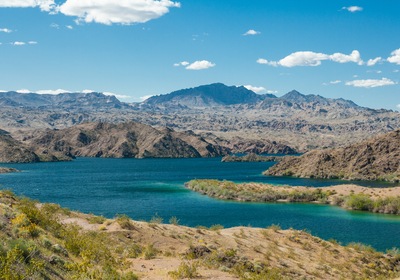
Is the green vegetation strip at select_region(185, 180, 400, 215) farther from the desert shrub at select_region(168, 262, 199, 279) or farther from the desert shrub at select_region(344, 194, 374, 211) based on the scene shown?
the desert shrub at select_region(168, 262, 199, 279)

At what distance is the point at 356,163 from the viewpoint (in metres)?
157

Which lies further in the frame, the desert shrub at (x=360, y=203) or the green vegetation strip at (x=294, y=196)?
the desert shrub at (x=360, y=203)

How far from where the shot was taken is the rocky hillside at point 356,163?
150 m

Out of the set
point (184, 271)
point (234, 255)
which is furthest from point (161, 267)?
point (234, 255)

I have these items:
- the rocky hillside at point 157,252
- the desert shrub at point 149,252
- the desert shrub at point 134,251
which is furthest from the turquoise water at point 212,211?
the desert shrub at point 134,251

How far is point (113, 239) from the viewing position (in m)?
32.5

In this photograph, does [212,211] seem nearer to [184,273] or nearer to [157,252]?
[157,252]

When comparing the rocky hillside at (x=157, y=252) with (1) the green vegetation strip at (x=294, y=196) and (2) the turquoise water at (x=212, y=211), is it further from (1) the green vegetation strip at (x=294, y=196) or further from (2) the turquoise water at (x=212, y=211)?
(1) the green vegetation strip at (x=294, y=196)

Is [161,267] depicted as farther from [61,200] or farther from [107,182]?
[107,182]

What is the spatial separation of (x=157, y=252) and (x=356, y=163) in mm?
140065

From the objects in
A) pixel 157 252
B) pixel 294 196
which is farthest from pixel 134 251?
pixel 294 196

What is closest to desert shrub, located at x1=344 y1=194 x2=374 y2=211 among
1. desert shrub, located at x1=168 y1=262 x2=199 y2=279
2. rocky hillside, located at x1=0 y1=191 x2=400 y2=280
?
rocky hillside, located at x1=0 y1=191 x2=400 y2=280

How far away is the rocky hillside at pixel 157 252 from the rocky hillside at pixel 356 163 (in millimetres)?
111091

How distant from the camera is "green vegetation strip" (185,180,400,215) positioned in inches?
3223
